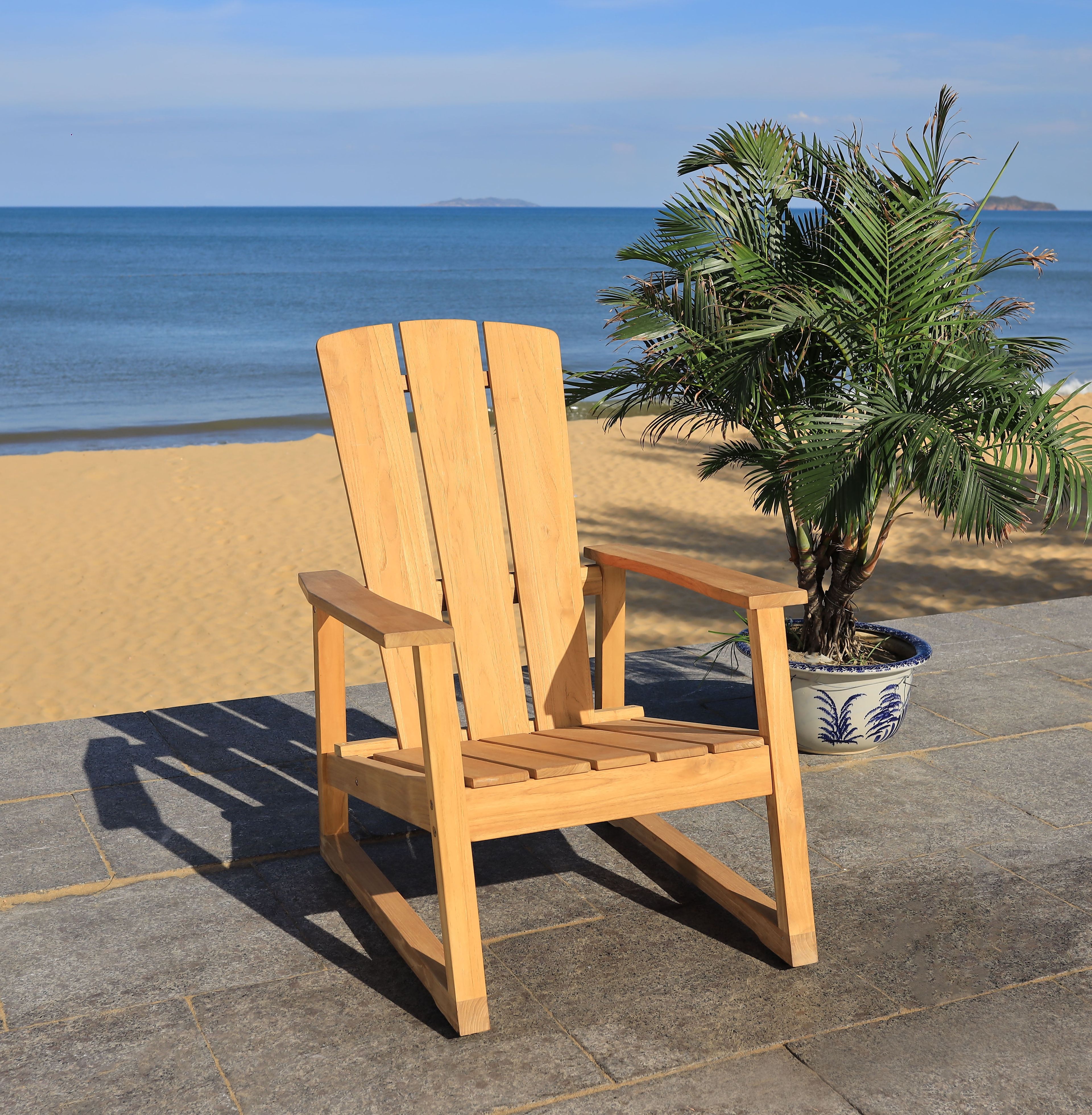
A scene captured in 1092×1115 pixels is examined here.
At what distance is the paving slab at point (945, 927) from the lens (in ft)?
6.62

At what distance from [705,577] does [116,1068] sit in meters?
1.33

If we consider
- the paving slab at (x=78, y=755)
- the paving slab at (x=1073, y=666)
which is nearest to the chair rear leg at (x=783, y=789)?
the paving slab at (x=78, y=755)

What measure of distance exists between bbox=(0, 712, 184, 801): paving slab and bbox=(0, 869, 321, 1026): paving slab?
2.02 ft

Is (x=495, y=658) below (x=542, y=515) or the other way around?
below

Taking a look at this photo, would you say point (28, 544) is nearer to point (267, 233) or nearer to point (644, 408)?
point (644, 408)

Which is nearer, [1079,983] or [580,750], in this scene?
[1079,983]

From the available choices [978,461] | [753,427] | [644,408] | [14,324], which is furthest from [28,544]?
[14,324]

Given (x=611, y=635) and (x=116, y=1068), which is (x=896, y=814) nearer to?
(x=611, y=635)

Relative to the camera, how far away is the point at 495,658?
254 cm

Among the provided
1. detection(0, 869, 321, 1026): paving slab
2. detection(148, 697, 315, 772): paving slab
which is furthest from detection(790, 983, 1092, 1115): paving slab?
detection(148, 697, 315, 772): paving slab

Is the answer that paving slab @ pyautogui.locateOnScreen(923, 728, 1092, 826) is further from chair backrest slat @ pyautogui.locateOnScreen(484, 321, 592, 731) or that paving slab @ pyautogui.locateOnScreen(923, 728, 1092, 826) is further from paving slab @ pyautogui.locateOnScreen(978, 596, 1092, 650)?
chair backrest slat @ pyautogui.locateOnScreen(484, 321, 592, 731)

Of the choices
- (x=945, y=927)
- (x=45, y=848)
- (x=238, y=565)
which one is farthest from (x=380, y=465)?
(x=238, y=565)

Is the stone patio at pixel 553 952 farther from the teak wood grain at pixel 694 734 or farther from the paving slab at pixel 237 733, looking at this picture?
the teak wood grain at pixel 694 734

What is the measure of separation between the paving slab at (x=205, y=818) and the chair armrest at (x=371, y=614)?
0.63 meters
